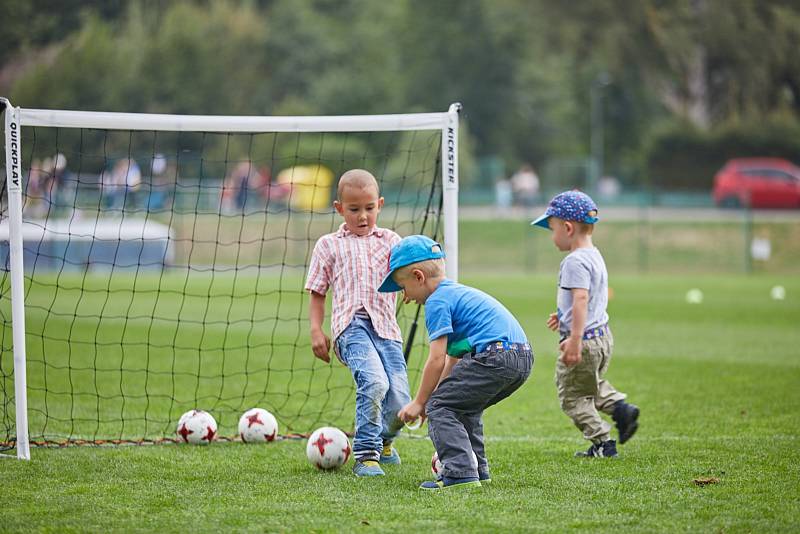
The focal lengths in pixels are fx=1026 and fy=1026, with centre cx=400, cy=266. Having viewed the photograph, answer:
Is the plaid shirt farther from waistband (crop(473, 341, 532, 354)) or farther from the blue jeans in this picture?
waistband (crop(473, 341, 532, 354))

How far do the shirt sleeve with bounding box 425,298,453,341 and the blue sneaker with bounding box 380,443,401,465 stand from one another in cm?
135

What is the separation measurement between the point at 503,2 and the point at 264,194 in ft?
81.4

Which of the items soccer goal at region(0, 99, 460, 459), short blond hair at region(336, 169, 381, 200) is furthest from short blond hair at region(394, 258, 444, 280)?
soccer goal at region(0, 99, 460, 459)

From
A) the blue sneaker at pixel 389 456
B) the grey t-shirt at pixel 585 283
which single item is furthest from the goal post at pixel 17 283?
the grey t-shirt at pixel 585 283

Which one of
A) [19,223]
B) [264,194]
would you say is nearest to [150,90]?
[264,194]

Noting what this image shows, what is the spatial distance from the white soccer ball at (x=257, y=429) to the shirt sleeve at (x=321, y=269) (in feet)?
4.31

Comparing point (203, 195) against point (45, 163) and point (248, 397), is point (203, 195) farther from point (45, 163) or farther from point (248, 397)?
point (248, 397)

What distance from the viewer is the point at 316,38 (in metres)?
57.8

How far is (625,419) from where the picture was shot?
252 inches

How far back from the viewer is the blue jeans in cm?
598

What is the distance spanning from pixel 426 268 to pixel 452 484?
46.2 inches

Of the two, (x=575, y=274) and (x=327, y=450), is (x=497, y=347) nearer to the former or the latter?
(x=575, y=274)

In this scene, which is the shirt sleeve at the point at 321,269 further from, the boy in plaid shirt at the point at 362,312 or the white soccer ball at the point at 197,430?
the white soccer ball at the point at 197,430

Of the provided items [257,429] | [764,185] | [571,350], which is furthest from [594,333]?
[764,185]
